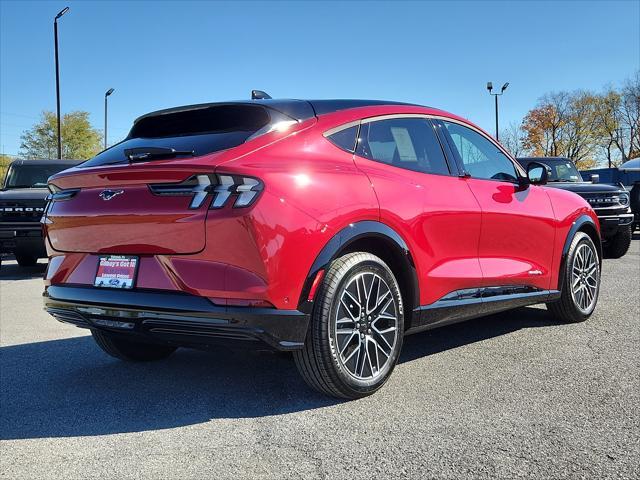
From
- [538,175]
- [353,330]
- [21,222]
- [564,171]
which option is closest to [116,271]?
[353,330]

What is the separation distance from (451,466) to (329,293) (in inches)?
41.4

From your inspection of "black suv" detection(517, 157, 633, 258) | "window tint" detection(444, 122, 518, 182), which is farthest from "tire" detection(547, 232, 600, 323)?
"black suv" detection(517, 157, 633, 258)

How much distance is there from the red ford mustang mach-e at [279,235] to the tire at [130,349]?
0.05 ft

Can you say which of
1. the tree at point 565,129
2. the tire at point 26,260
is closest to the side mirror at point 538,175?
the tire at point 26,260

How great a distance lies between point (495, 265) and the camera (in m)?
4.38

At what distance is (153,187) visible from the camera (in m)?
3.11

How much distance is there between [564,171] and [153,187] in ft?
33.9

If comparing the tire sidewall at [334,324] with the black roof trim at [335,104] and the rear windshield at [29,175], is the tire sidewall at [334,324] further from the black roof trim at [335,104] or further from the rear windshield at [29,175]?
the rear windshield at [29,175]

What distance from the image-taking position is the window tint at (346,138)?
11.4ft

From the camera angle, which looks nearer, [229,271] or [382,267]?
[229,271]

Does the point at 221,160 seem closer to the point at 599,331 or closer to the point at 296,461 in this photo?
the point at 296,461

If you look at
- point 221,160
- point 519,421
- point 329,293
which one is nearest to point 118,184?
point 221,160

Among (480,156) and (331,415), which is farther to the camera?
(480,156)

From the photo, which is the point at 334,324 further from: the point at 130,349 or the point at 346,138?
the point at 130,349
